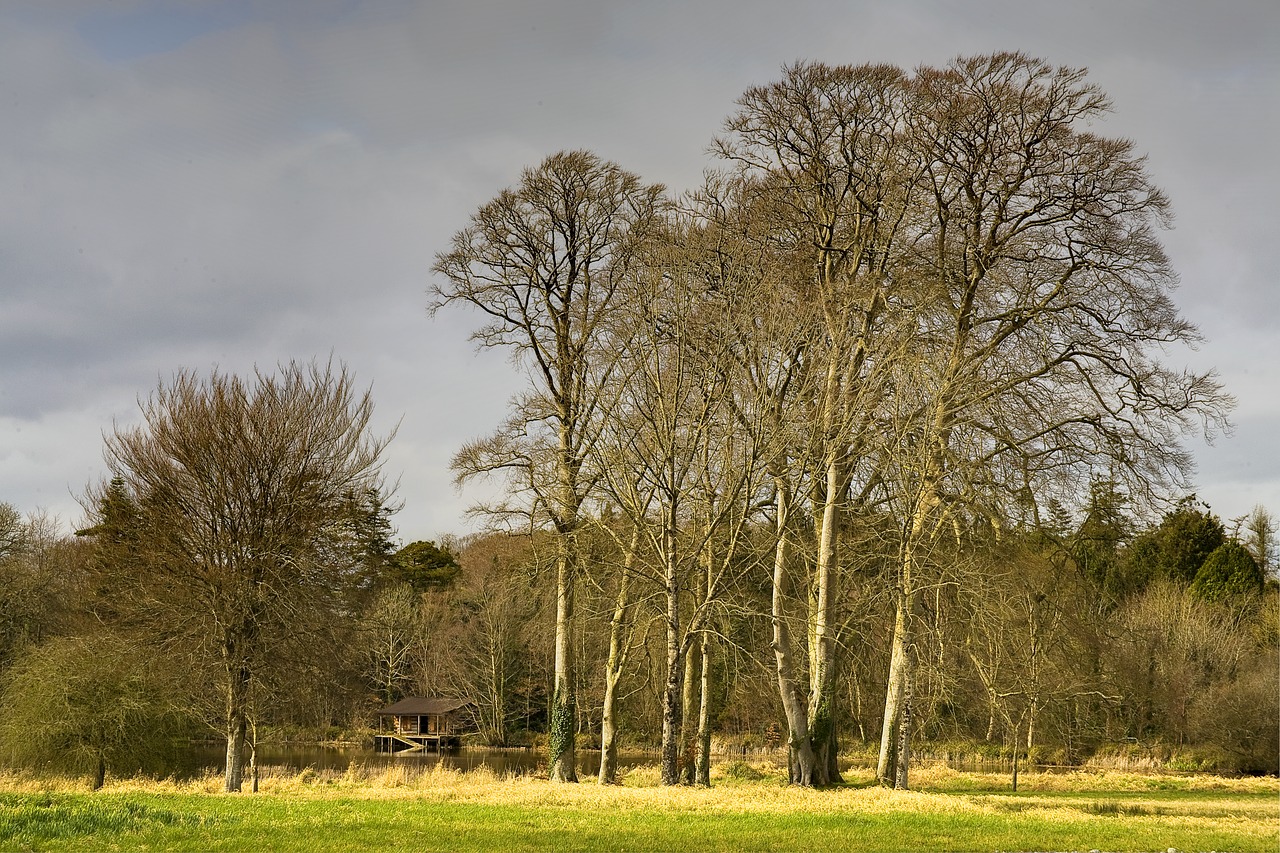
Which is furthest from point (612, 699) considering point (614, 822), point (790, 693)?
Result: point (614, 822)

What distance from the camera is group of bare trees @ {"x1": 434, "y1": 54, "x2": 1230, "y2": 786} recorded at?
1888cm

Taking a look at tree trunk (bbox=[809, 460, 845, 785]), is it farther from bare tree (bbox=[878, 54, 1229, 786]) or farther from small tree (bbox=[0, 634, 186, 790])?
small tree (bbox=[0, 634, 186, 790])

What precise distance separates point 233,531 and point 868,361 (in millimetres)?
14020

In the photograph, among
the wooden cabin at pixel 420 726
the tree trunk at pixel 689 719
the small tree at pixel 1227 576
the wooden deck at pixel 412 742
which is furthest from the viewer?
the wooden cabin at pixel 420 726

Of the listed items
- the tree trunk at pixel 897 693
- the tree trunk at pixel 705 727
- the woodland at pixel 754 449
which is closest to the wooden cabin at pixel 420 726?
the woodland at pixel 754 449

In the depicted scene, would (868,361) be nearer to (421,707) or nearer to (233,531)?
(233,531)

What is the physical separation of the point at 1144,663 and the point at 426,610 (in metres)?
34.9

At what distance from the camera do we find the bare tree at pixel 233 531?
20969 mm

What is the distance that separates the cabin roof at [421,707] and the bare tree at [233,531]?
30.7 meters

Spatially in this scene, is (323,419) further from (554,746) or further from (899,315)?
(899,315)

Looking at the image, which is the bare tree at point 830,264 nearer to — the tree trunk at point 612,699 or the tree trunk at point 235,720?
the tree trunk at point 612,699

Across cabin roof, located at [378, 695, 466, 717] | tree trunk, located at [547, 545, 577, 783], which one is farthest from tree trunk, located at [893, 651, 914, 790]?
cabin roof, located at [378, 695, 466, 717]

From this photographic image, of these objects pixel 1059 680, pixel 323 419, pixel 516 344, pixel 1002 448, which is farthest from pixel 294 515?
pixel 1059 680

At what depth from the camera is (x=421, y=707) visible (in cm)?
5250
